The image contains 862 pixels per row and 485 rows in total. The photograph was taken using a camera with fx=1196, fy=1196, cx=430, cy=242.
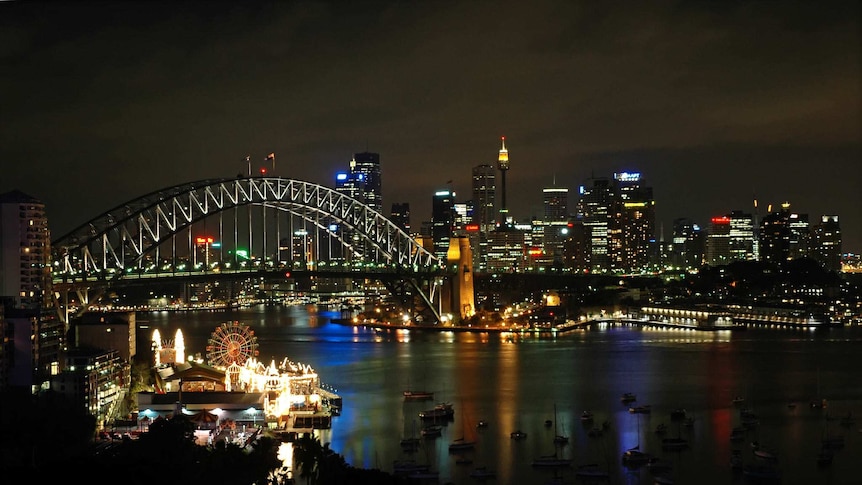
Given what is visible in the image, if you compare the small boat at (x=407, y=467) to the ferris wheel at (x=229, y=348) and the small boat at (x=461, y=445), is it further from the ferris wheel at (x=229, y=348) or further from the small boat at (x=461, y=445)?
the ferris wheel at (x=229, y=348)

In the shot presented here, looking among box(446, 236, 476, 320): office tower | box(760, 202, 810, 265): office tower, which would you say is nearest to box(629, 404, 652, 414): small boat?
box(446, 236, 476, 320): office tower

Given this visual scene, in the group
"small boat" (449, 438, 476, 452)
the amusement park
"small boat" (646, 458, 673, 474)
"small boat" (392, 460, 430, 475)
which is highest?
the amusement park

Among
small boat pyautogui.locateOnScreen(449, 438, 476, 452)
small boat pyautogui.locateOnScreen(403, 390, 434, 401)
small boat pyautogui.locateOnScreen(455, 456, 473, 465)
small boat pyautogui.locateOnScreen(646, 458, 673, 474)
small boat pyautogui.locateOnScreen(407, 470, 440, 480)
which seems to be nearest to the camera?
small boat pyautogui.locateOnScreen(407, 470, 440, 480)

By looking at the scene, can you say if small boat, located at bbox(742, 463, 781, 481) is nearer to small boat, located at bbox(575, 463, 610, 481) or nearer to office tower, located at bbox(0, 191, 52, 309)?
small boat, located at bbox(575, 463, 610, 481)

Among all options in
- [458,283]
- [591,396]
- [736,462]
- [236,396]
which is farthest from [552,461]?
[458,283]

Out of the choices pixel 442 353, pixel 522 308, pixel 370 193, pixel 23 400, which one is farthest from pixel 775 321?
pixel 370 193

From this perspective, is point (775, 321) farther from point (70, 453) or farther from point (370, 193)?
point (370, 193)
